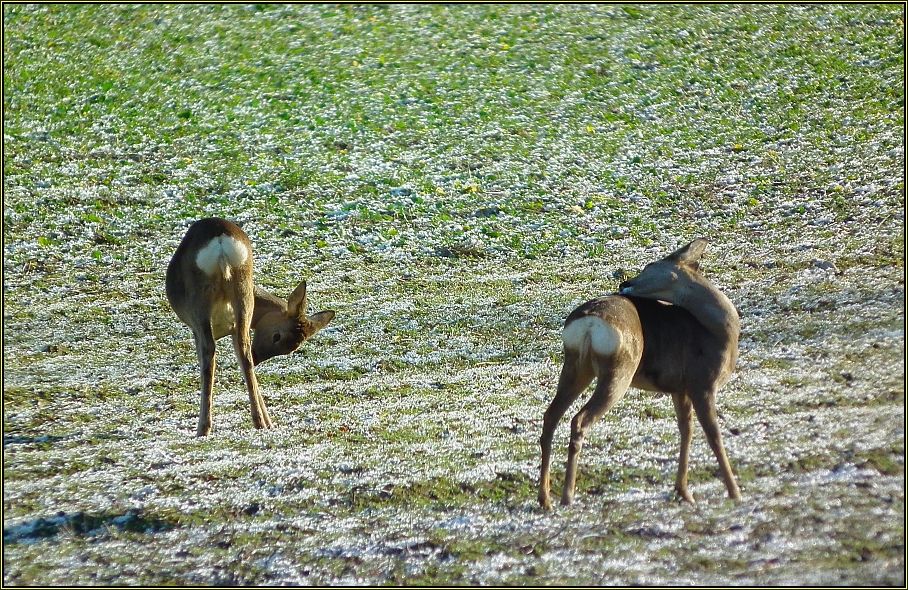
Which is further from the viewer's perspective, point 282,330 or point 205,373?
point 282,330

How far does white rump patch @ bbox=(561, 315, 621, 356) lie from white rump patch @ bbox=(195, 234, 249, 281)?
3301 millimetres

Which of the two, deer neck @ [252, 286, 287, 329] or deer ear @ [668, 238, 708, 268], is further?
deer neck @ [252, 286, 287, 329]

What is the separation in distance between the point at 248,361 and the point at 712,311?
4.01 meters

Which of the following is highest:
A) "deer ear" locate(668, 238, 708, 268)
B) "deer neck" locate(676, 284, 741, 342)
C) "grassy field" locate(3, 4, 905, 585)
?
"deer ear" locate(668, 238, 708, 268)

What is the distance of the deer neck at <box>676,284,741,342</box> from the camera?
25.6 ft

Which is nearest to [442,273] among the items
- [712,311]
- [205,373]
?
[205,373]

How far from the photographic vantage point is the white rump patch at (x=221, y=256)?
923cm

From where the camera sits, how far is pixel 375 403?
9797mm

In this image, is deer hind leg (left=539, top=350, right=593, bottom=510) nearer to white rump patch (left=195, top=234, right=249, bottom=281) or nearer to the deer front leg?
the deer front leg

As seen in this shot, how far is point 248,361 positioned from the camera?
9.49 metres

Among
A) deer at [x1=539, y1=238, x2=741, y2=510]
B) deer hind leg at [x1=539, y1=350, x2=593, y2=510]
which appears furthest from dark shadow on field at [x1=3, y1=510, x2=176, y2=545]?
deer at [x1=539, y1=238, x2=741, y2=510]

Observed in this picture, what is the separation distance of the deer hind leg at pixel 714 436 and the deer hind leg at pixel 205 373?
4084mm

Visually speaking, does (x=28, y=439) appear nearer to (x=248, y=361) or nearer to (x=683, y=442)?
(x=248, y=361)

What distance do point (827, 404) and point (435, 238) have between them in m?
6.44
